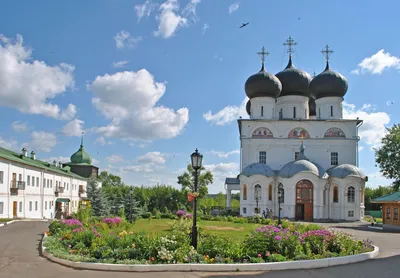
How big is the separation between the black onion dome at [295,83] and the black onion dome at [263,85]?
2.17 meters

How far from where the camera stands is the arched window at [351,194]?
117 feet

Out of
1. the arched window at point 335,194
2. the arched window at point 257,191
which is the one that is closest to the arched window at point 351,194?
the arched window at point 335,194

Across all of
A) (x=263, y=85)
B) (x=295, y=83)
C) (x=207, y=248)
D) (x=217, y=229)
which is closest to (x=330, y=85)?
(x=295, y=83)

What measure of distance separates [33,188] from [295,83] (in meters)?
28.4

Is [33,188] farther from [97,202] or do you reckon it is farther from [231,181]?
[231,181]

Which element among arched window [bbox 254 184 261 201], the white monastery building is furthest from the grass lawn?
arched window [bbox 254 184 261 201]

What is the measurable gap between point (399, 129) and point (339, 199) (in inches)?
357

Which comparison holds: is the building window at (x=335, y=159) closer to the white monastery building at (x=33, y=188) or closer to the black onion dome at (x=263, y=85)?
the black onion dome at (x=263, y=85)

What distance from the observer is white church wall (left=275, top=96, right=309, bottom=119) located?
42.1 m

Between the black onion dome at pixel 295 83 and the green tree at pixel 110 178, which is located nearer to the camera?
the black onion dome at pixel 295 83

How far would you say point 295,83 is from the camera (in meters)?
42.5

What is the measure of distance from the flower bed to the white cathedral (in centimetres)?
2057

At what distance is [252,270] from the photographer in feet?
32.7

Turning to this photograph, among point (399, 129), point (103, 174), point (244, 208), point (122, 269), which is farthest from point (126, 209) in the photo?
point (103, 174)
